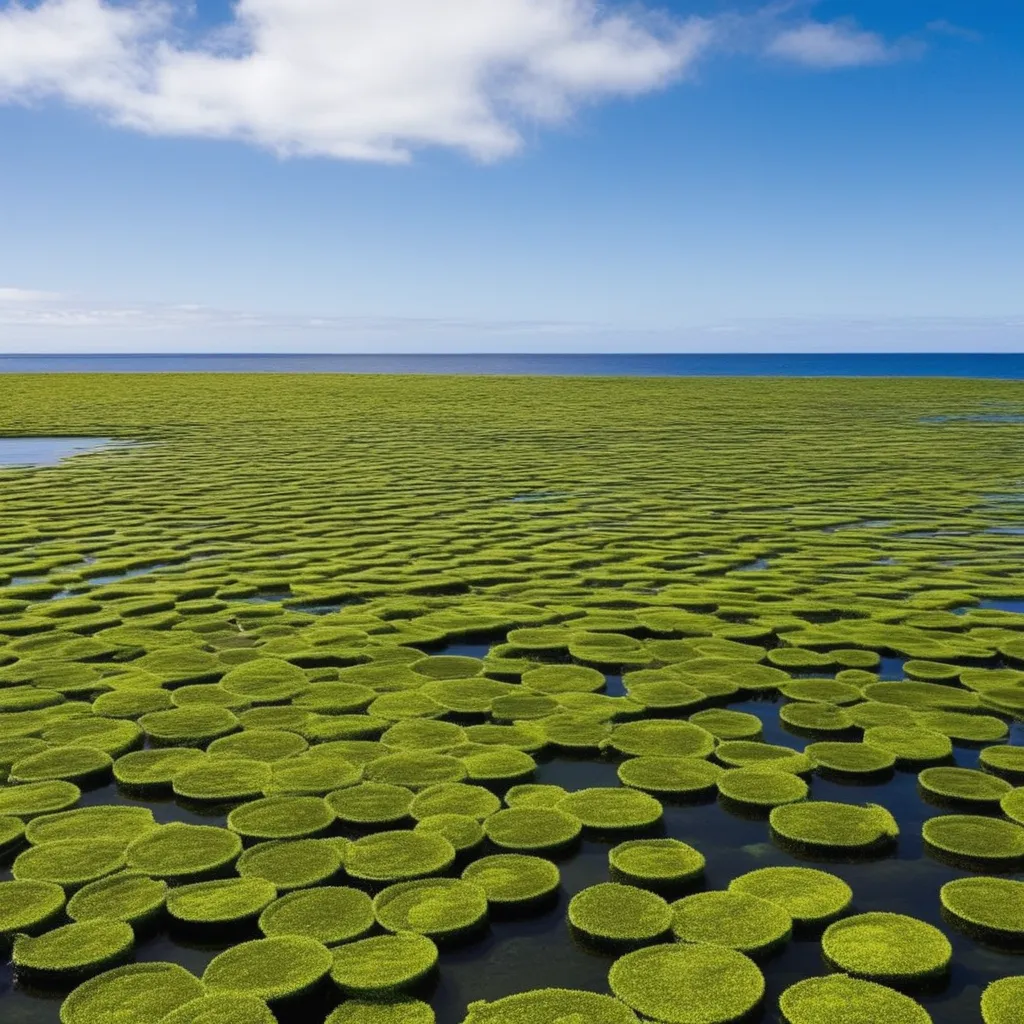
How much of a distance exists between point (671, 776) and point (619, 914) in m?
1.20

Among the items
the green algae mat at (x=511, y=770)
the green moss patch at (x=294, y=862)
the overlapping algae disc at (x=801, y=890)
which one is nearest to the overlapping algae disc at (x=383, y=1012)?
the green algae mat at (x=511, y=770)

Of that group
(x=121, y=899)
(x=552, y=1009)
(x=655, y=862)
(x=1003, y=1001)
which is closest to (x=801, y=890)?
(x=655, y=862)

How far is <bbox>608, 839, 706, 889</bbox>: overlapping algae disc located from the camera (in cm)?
369

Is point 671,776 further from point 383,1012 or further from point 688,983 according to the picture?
point 383,1012

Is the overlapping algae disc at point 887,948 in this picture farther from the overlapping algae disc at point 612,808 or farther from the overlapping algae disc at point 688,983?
the overlapping algae disc at point 612,808

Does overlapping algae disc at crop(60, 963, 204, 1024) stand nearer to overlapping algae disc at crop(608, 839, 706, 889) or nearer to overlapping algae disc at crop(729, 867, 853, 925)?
overlapping algae disc at crop(608, 839, 706, 889)

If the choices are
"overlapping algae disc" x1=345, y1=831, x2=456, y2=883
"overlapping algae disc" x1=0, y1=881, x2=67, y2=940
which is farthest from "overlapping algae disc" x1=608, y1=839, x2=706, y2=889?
"overlapping algae disc" x1=0, y1=881, x2=67, y2=940

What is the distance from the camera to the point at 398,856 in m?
3.80

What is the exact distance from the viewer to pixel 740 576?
338 inches

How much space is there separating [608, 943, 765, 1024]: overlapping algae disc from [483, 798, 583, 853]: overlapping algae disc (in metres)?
0.76

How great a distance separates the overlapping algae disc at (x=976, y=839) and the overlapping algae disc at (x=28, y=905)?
11.1 ft

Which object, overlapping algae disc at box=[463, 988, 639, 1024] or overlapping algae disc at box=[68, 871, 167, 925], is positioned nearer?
overlapping algae disc at box=[463, 988, 639, 1024]

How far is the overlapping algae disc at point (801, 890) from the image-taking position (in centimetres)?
347

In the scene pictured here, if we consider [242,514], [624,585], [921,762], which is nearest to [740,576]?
[624,585]
